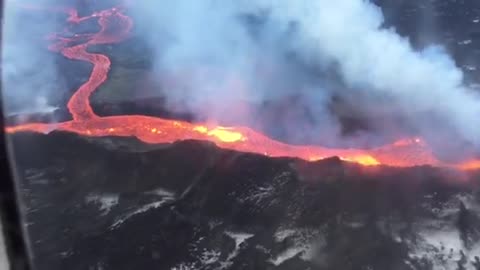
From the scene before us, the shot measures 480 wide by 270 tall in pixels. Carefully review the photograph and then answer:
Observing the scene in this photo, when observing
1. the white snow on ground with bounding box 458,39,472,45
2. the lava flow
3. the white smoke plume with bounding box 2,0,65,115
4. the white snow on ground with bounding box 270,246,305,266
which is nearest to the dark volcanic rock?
the white snow on ground with bounding box 270,246,305,266

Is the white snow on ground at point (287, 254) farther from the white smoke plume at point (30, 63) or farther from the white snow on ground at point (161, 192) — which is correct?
the white smoke plume at point (30, 63)

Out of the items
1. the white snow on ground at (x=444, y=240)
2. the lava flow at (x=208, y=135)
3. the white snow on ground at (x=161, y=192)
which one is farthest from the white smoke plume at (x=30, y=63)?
the white snow on ground at (x=444, y=240)

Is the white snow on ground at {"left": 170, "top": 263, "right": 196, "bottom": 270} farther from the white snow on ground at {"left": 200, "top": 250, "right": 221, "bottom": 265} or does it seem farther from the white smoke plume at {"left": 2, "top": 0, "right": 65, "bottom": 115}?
the white smoke plume at {"left": 2, "top": 0, "right": 65, "bottom": 115}

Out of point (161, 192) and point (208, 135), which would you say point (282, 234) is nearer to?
point (161, 192)

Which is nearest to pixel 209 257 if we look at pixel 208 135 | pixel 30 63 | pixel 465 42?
pixel 208 135

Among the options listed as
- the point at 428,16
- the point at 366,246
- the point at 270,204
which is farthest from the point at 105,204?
the point at 428,16

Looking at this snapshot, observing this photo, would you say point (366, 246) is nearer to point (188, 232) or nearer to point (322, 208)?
point (322, 208)
